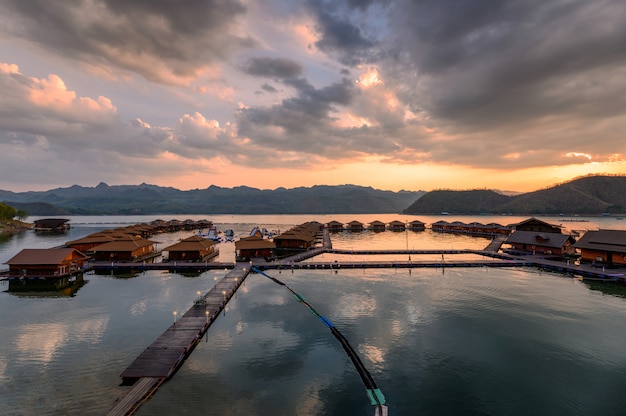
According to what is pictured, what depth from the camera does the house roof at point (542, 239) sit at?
7431cm

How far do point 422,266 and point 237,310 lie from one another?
145ft

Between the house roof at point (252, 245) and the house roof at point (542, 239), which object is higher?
the house roof at point (542, 239)

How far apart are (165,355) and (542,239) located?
87605 mm

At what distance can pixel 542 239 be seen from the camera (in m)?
77.3

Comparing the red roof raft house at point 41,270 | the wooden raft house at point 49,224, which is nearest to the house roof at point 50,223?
the wooden raft house at point 49,224

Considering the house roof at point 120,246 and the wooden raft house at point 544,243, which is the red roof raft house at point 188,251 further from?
the wooden raft house at point 544,243

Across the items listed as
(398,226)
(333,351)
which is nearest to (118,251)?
(333,351)

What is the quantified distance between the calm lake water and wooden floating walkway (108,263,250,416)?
783 mm

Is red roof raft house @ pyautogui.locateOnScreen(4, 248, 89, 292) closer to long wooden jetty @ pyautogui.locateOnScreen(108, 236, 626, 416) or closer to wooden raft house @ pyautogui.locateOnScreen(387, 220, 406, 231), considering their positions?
long wooden jetty @ pyautogui.locateOnScreen(108, 236, 626, 416)

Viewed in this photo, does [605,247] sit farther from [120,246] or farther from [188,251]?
[120,246]

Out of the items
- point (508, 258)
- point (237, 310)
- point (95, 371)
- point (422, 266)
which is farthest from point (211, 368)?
point (508, 258)

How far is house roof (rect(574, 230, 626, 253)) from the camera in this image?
60653 millimetres

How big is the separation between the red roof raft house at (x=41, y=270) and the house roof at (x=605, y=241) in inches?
3923

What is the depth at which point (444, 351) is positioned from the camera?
27.7 m
